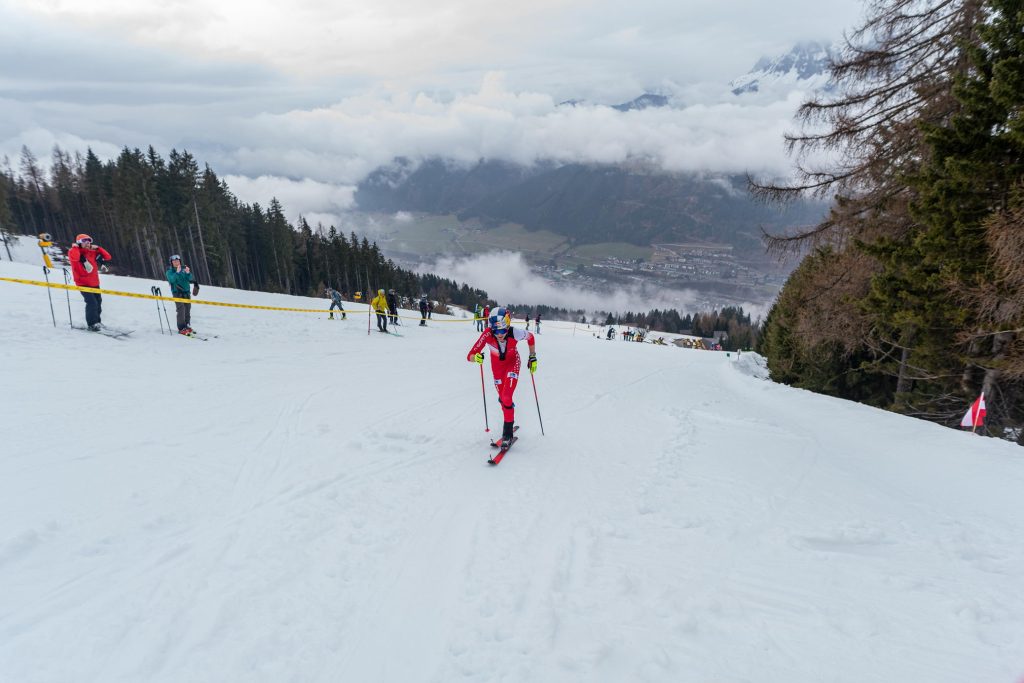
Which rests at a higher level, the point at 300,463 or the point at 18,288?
the point at 18,288

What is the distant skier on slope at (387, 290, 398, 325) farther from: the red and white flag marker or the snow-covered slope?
the red and white flag marker

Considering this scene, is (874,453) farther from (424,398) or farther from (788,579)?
(424,398)

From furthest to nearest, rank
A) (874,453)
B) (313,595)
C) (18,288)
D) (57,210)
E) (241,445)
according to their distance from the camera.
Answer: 1. (57,210)
2. (18,288)
3. (874,453)
4. (241,445)
5. (313,595)

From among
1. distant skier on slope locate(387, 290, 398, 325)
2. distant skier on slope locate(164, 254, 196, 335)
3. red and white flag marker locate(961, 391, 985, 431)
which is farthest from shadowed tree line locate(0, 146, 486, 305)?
red and white flag marker locate(961, 391, 985, 431)

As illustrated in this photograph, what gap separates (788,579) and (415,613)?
3.55m

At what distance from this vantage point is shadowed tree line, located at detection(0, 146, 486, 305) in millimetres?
52438

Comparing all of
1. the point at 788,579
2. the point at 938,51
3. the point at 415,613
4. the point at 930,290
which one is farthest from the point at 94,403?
the point at 938,51

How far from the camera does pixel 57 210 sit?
234 feet

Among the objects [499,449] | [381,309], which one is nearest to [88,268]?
[381,309]

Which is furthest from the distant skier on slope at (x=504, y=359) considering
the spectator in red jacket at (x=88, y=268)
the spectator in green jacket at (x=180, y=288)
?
the spectator in green jacket at (x=180, y=288)

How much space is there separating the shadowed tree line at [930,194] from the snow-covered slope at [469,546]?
3366mm

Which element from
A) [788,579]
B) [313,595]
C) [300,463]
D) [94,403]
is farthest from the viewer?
[94,403]

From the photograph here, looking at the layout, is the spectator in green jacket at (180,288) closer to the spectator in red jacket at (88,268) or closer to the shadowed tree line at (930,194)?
the spectator in red jacket at (88,268)

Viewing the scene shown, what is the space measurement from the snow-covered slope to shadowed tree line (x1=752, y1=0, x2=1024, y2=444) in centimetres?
337
